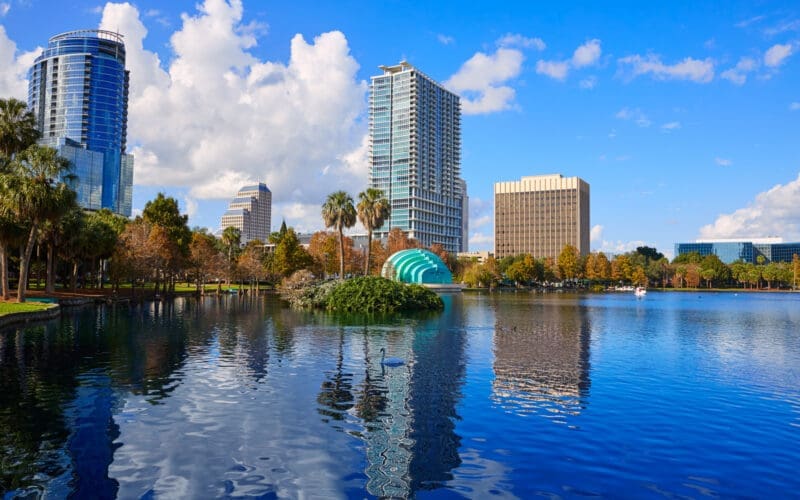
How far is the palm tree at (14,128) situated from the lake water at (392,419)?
24.1 meters

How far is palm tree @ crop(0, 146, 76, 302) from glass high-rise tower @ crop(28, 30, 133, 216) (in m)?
149

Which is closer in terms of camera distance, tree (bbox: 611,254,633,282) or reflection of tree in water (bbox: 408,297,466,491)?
reflection of tree in water (bbox: 408,297,466,491)

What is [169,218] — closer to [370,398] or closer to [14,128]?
[14,128]

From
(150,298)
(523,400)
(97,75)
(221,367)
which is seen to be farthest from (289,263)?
(97,75)

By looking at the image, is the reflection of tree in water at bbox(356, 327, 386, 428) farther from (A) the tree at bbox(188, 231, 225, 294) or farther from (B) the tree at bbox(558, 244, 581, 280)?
(B) the tree at bbox(558, 244, 581, 280)

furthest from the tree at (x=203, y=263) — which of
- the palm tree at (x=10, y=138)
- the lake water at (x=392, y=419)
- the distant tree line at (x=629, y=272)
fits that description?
the distant tree line at (x=629, y=272)

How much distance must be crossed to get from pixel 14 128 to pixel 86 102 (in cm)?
15577

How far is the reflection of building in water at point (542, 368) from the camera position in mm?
14477

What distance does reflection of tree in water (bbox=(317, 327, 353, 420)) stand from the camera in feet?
44.1

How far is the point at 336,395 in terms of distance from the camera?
49.6 ft

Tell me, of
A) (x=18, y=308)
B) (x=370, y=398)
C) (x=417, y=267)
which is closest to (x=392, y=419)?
(x=370, y=398)

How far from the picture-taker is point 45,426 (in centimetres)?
1184

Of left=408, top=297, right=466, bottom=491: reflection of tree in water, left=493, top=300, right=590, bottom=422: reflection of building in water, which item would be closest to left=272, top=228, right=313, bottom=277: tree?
left=493, top=300, right=590, bottom=422: reflection of building in water

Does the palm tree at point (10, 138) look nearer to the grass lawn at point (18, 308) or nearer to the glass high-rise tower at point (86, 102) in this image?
the grass lawn at point (18, 308)
